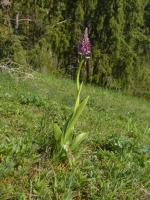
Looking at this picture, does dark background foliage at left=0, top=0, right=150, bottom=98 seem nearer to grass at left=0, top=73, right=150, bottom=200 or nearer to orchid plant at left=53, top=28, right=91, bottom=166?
grass at left=0, top=73, right=150, bottom=200

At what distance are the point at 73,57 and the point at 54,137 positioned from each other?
1218cm

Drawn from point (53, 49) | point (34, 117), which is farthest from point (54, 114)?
point (53, 49)

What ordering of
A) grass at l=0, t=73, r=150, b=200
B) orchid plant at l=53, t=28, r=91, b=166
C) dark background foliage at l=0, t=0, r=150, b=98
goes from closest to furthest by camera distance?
grass at l=0, t=73, r=150, b=200, orchid plant at l=53, t=28, r=91, b=166, dark background foliage at l=0, t=0, r=150, b=98

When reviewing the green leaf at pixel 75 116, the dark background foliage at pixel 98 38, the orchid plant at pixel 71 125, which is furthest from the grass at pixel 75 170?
the dark background foliage at pixel 98 38

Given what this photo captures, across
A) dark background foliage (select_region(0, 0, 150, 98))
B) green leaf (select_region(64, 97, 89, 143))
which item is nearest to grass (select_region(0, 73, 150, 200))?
green leaf (select_region(64, 97, 89, 143))

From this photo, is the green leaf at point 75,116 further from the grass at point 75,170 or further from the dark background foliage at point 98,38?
the dark background foliage at point 98,38

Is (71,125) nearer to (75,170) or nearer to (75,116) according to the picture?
(75,116)

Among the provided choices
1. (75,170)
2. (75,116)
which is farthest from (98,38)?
(75,170)

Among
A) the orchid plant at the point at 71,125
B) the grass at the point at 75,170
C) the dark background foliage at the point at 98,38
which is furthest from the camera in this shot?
the dark background foliage at the point at 98,38

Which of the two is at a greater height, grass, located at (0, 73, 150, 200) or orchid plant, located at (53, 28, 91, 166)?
orchid plant, located at (53, 28, 91, 166)

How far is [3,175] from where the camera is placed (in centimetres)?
237

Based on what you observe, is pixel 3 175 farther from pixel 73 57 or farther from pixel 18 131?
pixel 73 57

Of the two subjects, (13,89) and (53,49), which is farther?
(53,49)

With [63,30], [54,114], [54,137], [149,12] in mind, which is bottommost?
[54,114]
